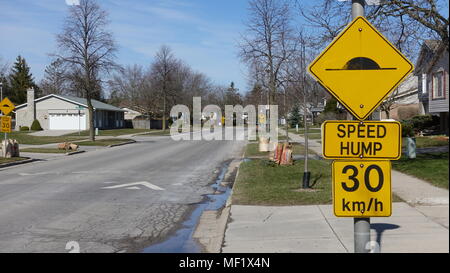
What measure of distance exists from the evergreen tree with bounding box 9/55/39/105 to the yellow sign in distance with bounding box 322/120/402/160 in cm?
8001

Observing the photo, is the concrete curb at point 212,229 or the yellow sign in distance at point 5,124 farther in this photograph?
the yellow sign in distance at point 5,124

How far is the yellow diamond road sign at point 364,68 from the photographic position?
4078 millimetres

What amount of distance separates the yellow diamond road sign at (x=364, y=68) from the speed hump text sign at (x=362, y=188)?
0.41 meters

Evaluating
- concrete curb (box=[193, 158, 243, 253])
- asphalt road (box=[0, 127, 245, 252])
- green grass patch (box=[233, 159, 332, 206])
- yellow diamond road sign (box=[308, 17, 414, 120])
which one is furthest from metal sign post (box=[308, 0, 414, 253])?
green grass patch (box=[233, 159, 332, 206])

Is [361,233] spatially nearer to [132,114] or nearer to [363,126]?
[363,126]

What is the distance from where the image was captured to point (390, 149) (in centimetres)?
408

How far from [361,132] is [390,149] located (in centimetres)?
27

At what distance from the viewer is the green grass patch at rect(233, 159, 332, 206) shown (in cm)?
1057

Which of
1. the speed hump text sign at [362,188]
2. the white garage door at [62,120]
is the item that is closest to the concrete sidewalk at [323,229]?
the speed hump text sign at [362,188]

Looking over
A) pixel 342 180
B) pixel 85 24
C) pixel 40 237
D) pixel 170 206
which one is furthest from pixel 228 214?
pixel 85 24

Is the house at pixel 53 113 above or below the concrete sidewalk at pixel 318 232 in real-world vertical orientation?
above

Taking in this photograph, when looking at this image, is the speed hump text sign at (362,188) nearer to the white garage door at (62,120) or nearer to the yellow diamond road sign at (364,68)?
the yellow diamond road sign at (364,68)

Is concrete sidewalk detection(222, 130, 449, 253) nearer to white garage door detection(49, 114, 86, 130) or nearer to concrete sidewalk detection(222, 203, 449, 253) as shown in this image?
concrete sidewalk detection(222, 203, 449, 253)

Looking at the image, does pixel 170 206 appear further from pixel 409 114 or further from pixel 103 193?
pixel 409 114
